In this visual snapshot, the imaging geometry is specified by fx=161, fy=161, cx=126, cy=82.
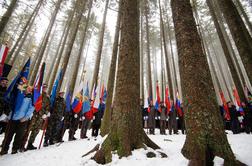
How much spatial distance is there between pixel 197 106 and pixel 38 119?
18.4ft

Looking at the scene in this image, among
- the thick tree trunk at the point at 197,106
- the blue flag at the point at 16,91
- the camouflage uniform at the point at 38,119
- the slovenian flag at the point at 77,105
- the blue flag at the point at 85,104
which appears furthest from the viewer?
the blue flag at the point at 85,104

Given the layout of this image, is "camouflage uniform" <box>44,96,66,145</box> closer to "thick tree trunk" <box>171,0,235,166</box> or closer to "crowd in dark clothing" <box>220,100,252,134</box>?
"thick tree trunk" <box>171,0,235,166</box>

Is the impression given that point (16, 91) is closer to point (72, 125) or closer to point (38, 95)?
point (38, 95)

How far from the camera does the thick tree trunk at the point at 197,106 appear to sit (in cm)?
272

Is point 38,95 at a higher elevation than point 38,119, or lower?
higher

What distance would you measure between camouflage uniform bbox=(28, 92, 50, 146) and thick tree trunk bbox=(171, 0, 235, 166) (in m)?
5.16

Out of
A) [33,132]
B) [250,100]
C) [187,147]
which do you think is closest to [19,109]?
[33,132]

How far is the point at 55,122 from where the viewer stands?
6.75m

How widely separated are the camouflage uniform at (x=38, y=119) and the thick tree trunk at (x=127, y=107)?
11.6 feet

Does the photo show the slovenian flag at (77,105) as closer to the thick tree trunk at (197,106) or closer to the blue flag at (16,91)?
the blue flag at (16,91)

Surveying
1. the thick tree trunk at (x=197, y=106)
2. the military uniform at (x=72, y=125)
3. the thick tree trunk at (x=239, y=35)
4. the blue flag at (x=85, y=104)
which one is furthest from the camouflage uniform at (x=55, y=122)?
the thick tree trunk at (x=239, y=35)

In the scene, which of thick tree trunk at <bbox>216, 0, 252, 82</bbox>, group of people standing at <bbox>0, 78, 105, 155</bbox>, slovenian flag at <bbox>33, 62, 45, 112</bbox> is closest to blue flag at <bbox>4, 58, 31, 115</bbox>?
group of people standing at <bbox>0, 78, 105, 155</bbox>

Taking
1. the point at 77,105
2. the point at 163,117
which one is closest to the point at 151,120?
the point at 163,117

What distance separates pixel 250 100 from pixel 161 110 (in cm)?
494
